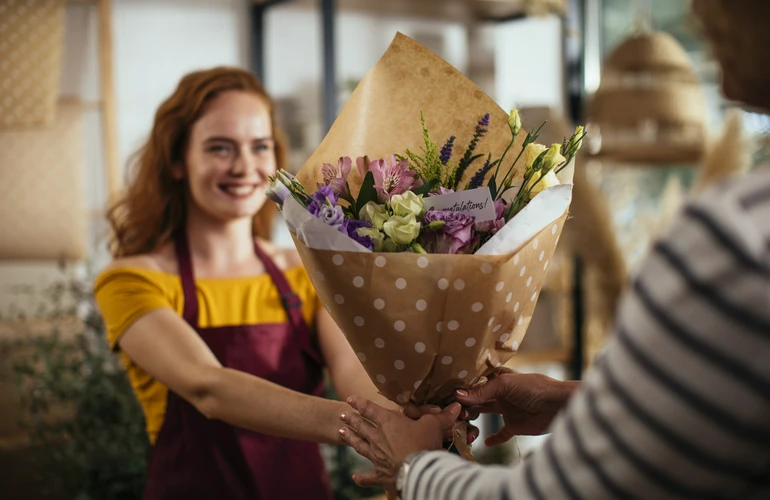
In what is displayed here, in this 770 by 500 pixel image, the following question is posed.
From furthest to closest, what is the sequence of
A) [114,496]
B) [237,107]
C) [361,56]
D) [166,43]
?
[361,56] < [166,43] < [114,496] < [237,107]

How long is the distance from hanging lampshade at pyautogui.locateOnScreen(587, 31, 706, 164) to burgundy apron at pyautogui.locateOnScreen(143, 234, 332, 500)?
1.65 metres

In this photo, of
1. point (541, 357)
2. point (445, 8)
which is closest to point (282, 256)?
Result: point (541, 357)

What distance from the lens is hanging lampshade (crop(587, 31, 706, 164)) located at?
116 inches

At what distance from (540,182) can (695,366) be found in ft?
1.73

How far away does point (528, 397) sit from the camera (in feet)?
3.95

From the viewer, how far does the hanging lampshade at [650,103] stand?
A: 116 inches

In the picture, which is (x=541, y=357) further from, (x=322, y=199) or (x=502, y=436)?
(x=322, y=199)

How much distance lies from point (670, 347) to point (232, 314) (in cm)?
134

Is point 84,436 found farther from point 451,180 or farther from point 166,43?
point 451,180

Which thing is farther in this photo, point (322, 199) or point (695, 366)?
point (322, 199)

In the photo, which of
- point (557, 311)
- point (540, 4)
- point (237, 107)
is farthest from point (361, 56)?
point (237, 107)

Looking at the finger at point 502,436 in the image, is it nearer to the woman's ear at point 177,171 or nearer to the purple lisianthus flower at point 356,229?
the purple lisianthus flower at point 356,229

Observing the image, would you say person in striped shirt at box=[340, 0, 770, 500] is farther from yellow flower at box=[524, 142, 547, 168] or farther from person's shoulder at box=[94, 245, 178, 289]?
person's shoulder at box=[94, 245, 178, 289]

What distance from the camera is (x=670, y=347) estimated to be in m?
0.60
